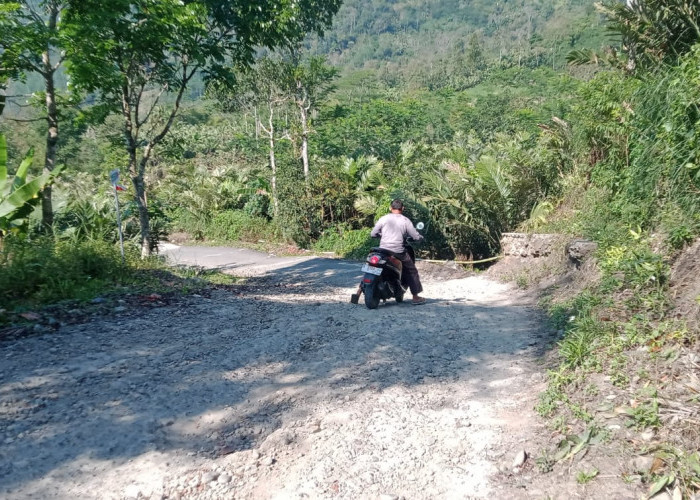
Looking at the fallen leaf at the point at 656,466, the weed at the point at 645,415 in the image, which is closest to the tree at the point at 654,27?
the weed at the point at 645,415

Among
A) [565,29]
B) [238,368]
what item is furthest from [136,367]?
[565,29]

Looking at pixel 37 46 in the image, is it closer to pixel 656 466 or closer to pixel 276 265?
pixel 656 466

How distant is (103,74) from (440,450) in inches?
314

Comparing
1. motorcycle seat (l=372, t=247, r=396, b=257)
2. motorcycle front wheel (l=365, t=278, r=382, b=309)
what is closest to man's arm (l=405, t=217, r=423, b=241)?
motorcycle seat (l=372, t=247, r=396, b=257)

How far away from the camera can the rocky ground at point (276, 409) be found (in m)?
3.15

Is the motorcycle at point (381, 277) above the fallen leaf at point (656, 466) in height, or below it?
above

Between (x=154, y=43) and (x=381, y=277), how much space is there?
6011 millimetres

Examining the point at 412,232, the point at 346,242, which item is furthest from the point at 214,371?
the point at 346,242

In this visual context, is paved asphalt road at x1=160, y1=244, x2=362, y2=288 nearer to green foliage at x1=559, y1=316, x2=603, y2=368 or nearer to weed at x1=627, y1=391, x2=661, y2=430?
green foliage at x1=559, y1=316, x2=603, y2=368

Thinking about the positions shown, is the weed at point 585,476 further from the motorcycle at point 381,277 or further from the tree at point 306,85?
the tree at point 306,85

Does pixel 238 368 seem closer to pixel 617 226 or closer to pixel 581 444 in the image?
pixel 581 444

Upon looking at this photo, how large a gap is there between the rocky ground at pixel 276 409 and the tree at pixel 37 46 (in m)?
3.87

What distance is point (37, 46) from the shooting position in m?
7.48

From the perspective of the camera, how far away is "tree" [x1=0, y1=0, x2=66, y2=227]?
24.2 feet
